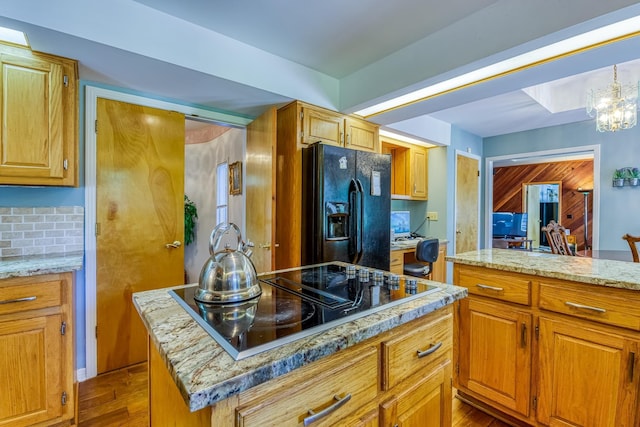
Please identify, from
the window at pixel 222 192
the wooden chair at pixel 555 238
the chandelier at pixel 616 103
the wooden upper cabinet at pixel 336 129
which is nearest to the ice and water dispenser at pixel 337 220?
the wooden upper cabinet at pixel 336 129

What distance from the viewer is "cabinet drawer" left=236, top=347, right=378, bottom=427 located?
63 cm

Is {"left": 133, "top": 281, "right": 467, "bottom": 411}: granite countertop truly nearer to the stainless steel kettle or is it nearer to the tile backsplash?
the stainless steel kettle

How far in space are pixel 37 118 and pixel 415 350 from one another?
234 centimetres

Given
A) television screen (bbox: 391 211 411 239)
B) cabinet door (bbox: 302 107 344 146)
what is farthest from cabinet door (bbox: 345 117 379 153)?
television screen (bbox: 391 211 411 239)

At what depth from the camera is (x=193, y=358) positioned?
637 mm

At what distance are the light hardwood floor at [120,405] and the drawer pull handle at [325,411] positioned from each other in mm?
1391

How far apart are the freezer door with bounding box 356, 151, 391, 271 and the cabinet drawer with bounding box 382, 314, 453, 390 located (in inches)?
55.2

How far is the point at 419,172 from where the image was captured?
4.29 m

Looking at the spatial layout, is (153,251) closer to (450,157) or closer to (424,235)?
(424,235)

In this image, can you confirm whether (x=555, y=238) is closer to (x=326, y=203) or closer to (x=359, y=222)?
(x=359, y=222)

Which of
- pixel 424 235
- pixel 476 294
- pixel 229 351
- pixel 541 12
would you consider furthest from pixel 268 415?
pixel 424 235

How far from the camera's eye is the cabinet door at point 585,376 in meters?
1.29

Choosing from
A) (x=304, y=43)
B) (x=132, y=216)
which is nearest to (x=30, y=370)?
(x=132, y=216)

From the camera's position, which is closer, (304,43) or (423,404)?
(423,404)
